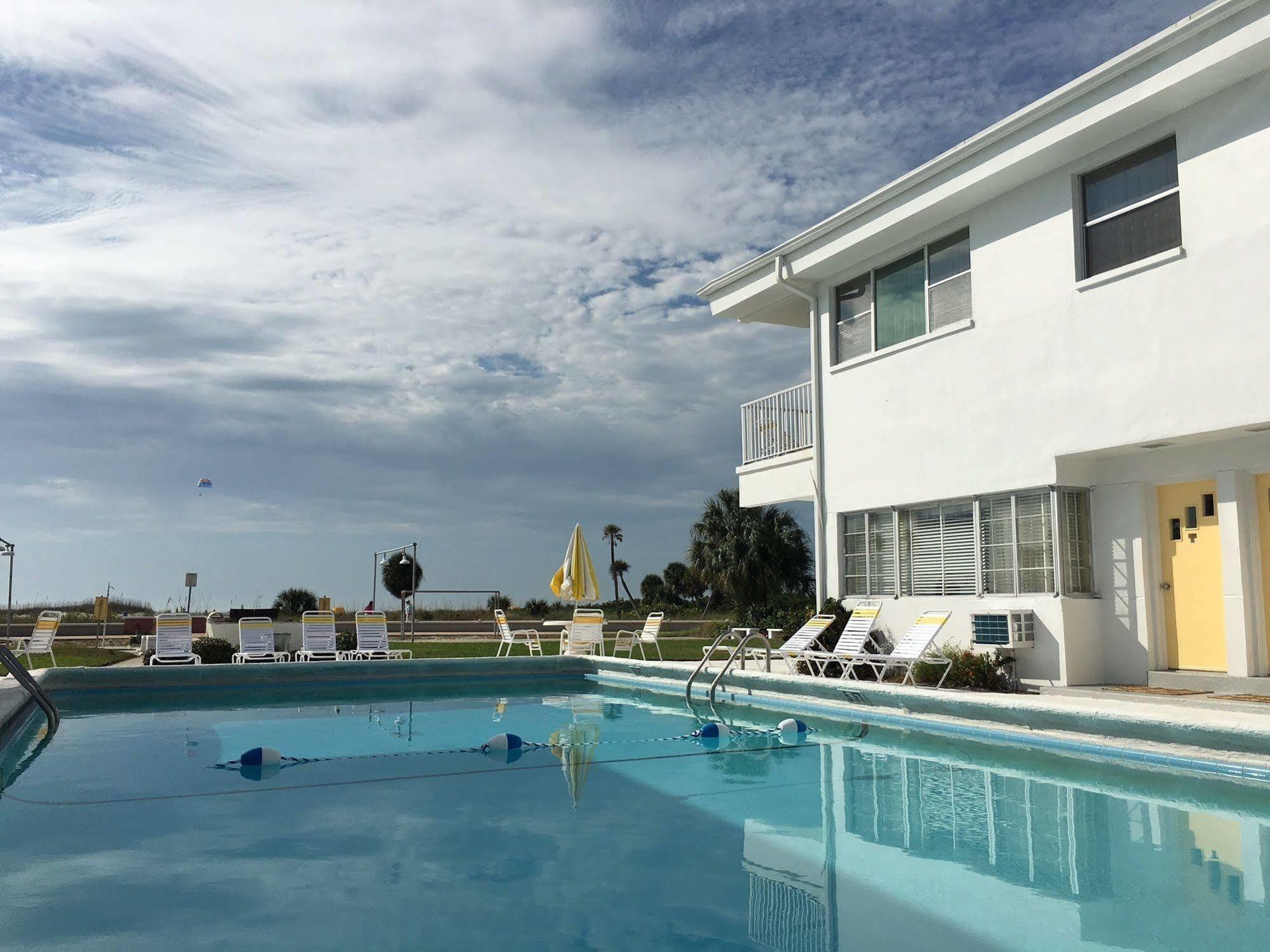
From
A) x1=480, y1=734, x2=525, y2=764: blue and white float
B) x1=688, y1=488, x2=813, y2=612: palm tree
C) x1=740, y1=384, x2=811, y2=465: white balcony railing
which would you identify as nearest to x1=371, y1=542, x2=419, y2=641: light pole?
x1=740, y1=384, x2=811, y2=465: white balcony railing

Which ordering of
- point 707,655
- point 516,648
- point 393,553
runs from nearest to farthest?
point 707,655 → point 516,648 → point 393,553

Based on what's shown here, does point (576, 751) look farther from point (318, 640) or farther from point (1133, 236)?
point (318, 640)

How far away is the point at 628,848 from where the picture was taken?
5.71 m

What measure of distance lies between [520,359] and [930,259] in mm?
17755

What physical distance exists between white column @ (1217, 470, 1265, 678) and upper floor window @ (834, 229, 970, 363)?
412 centimetres

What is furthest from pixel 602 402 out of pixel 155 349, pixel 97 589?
pixel 97 589

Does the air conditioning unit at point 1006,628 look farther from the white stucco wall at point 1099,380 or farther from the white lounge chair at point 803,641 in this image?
the white lounge chair at point 803,641

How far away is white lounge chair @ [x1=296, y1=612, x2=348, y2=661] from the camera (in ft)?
54.5

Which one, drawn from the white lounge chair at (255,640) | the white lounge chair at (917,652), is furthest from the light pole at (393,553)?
the white lounge chair at (917,652)

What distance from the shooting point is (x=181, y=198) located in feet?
52.6

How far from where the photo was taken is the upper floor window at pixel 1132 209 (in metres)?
10.4

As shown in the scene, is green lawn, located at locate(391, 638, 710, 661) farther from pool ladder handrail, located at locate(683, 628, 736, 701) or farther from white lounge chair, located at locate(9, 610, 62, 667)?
white lounge chair, located at locate(9, 610, 62, 667)

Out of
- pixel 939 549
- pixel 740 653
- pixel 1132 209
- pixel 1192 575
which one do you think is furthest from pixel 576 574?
pixel 1132 209

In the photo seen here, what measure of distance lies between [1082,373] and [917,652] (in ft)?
12.5
